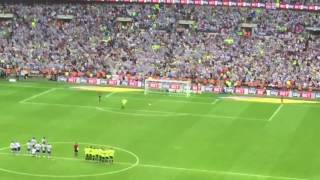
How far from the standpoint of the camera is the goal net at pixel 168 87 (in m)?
Answer: 76.4

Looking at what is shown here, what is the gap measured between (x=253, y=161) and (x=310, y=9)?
40.6 m

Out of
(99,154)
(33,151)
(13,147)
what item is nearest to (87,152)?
(99,154)

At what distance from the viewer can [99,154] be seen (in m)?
48.7

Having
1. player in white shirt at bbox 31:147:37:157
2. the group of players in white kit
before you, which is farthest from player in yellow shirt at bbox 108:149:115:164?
player in white shirt at bbox 31:147:37:157

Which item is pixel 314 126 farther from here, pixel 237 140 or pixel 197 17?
pixel 197 17

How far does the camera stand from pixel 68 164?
48.0 metres

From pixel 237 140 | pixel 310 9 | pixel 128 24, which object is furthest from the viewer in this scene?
pixel 128 24

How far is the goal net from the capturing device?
76438 millimetres

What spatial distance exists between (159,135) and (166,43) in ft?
107

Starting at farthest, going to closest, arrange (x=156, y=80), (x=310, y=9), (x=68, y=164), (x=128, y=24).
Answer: (x=128, y=24) → (x=310, y=9) → (x=156, y=80) → (x=68, y=164)

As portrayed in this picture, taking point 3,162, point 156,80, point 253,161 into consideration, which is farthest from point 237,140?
point 156,80

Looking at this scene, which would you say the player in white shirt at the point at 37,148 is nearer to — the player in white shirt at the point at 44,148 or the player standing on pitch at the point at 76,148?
the player in white shirt at the point at 44,148

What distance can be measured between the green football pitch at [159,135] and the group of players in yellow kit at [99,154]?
0.53 metres

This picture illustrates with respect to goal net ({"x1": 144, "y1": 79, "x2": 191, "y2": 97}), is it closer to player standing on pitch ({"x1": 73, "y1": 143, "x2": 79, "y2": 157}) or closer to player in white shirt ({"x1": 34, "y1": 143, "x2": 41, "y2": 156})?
player standing on pitch ({"x1": 73, "y1": 143, "x2": 79, "y2": 157})
